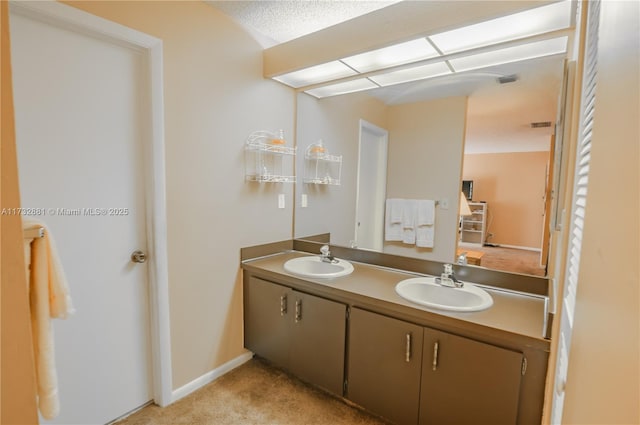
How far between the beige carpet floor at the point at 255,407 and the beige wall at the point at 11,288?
4.80 feet

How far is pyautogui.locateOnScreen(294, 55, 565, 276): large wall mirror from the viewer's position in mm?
1600

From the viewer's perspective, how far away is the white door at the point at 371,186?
2.17 m

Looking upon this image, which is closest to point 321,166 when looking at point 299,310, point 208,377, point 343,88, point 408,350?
point 343,88

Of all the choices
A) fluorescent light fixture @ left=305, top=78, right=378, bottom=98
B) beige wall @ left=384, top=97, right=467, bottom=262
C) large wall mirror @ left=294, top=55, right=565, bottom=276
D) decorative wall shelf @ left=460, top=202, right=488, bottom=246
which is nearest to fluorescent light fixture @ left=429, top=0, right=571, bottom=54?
large wall mirror @ left=294, top=55, right=565, bottom=276

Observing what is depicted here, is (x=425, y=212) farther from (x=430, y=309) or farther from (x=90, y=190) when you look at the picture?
(x=90, y=190)

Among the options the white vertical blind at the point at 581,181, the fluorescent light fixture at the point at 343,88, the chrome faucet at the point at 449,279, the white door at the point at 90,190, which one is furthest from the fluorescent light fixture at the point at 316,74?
the chrome faucet at the point at 449,279

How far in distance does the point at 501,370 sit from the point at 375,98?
5.95 ft

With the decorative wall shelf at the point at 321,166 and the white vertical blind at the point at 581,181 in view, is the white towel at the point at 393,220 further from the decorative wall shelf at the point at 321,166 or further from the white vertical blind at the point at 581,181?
the white vertical blind at the point at 581,181

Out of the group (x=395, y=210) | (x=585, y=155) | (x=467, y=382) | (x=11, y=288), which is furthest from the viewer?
(x=395, y=210)

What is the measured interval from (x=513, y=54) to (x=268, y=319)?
7.26 ft

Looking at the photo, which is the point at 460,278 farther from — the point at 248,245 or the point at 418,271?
the point at 248,245

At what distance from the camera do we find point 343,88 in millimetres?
2293

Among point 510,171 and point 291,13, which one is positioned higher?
point 291,13

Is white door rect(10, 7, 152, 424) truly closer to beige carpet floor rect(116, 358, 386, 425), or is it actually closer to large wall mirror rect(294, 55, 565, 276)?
beige carpet floor rect(116, 358, 386, 425)
